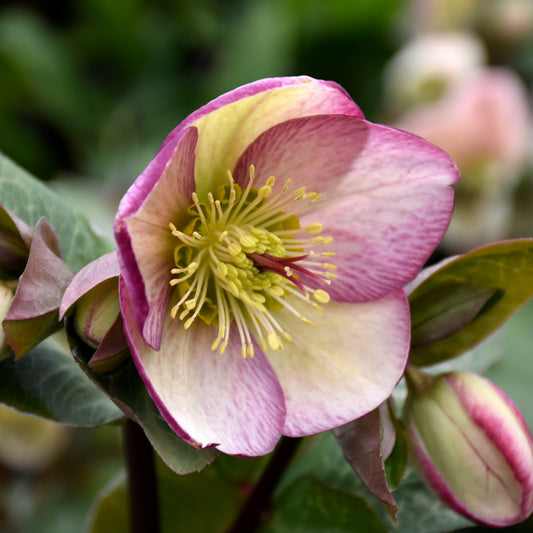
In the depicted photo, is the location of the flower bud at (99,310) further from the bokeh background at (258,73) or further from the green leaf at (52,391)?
the bokeh background at (258,73)

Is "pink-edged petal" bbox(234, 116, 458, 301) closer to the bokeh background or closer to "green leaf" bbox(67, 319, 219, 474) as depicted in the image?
"green leaf" bbox(67, 319, 219, 474)

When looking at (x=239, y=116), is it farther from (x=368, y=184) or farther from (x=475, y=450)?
(x=475, y=450)

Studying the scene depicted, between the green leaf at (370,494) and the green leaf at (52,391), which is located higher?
the green leaf at (52,391)

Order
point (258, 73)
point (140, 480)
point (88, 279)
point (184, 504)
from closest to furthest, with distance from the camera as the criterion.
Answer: point (88, 279), point (140, 480), point (184, 504), point (258, 73)

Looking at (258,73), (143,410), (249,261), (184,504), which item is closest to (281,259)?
(249,261)

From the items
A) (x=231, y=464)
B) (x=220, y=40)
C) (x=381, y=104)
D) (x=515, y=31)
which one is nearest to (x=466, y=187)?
(x=381, y=104)

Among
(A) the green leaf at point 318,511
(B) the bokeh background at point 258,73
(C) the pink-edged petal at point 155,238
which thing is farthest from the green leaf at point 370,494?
(B) the bokeh background at point 258,73

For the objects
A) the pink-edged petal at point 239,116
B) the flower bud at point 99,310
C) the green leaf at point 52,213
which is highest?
the pink-edged petal at point 239,116

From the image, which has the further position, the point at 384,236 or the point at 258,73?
the point at 258,73
